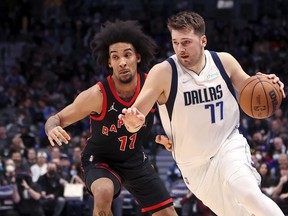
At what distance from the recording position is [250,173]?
5586 millimetres

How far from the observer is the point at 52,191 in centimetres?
1166

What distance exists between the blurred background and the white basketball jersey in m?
5.44

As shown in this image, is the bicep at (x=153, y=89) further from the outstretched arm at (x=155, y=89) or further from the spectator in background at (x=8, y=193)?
the spectator in background at (x=8, y=193)

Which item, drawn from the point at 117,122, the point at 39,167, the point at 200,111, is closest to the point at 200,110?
the point at 200,111

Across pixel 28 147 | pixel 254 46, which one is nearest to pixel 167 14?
pixel 254 46

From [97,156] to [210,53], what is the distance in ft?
5.06

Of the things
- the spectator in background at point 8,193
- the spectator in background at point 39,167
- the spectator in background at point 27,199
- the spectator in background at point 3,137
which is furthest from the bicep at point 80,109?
the spectator in background at point 3,137

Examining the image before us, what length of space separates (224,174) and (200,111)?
1.82 feet

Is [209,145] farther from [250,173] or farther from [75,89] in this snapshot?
[75,89]

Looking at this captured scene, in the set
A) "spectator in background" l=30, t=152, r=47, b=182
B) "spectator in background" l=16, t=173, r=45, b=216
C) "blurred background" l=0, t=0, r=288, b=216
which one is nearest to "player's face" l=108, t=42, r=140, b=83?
"blurred background" l=0, t=0, r=288, b=216

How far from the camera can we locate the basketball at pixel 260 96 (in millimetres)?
5754

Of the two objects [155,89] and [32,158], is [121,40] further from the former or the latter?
[32,158]

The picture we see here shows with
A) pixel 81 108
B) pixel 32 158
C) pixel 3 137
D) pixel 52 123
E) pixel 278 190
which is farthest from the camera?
pixel 3 137

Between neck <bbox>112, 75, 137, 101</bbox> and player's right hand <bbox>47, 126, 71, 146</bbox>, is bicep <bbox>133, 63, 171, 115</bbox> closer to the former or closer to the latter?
player's right hand <bbox>47, 126, 71, 146</bbox>
